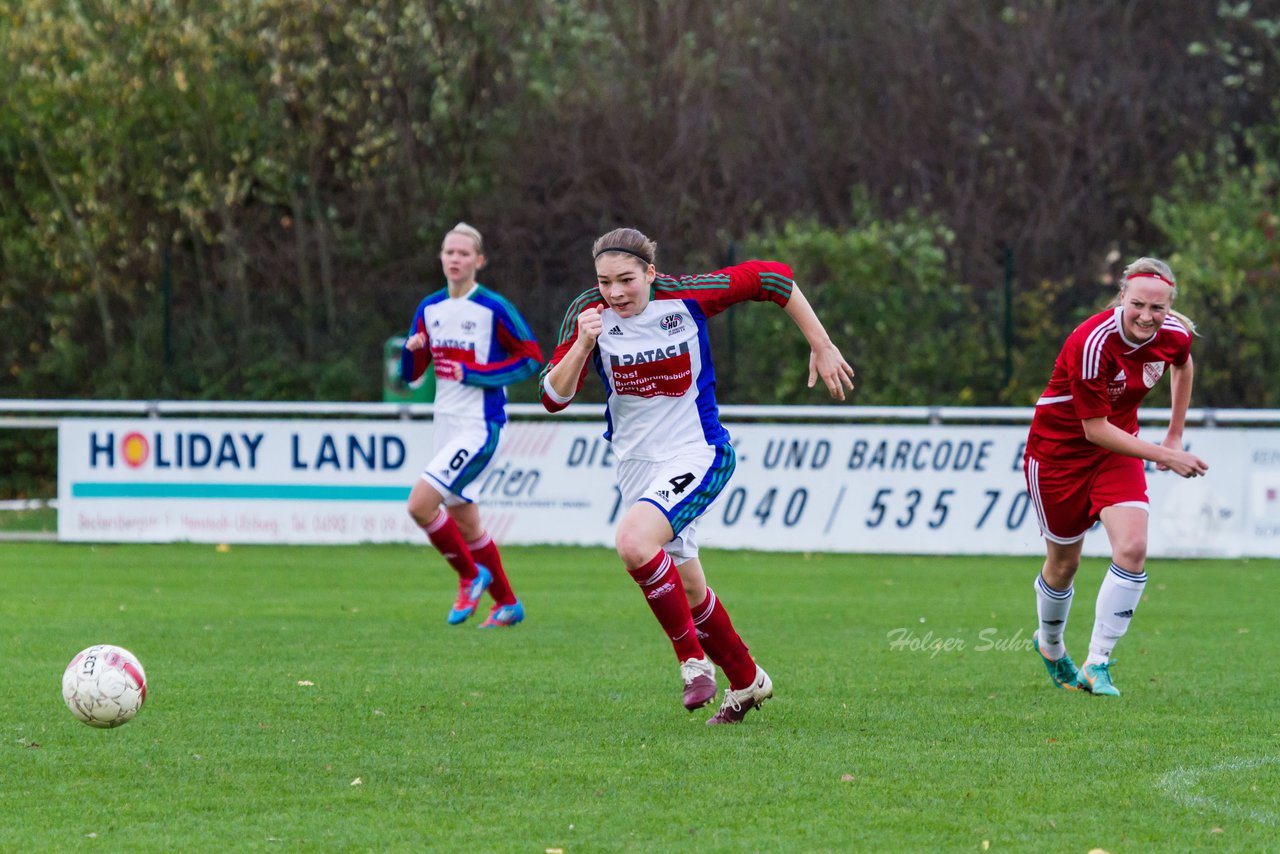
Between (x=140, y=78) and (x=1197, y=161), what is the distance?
538 inches

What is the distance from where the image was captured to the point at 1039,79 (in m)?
24.5

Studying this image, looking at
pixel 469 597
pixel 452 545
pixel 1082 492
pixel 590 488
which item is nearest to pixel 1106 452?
pixel 1082 492

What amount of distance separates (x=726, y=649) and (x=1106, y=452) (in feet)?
6.63

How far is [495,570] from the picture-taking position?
10.4m

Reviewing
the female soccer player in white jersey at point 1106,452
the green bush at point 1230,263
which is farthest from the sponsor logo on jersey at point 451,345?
the green bush at point 1230,263

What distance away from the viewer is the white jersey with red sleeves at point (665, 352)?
6.79 metres

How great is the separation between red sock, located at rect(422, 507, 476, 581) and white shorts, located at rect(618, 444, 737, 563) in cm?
352

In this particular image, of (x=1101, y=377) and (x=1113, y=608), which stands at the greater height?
(x=1101, y=377)

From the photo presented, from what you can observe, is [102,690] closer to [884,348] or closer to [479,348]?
[479,348]

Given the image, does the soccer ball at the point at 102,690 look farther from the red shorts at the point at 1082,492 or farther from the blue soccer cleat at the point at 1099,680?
the blue soccer cleat at the point at 1099,680

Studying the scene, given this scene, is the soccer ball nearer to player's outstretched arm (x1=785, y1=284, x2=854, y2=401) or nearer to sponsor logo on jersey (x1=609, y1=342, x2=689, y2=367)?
sponsor logo on jersey (x1=609, y1=342, x2=689, y2=367)

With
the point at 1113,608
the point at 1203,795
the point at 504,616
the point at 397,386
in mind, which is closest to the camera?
the point at 1203,795

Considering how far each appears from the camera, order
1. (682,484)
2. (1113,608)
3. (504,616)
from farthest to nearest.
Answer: (504,616), (1113,608), (682,484)

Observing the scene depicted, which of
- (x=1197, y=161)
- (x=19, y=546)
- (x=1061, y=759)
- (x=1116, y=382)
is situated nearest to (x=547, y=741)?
(x=1061, y=759)
